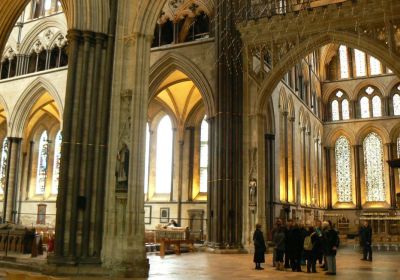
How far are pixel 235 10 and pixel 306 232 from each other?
12.1m

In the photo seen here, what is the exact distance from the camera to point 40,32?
27938 mm

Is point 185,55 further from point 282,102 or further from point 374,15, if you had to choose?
point 374,15

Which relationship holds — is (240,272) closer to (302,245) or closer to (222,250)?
(302,245)

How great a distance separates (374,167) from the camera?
33.6 meters

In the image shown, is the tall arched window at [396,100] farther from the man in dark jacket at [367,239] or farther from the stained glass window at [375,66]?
the man in dark jacket at [367,239]

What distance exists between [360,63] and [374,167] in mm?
8389

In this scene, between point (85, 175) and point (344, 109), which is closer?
point (85, 175)

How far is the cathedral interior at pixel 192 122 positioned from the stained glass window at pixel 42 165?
97 millimetres

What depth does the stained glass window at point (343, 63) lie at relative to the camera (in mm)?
36031

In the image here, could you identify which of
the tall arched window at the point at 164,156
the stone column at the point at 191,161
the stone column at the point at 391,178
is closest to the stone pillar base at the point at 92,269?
the stone column at the point at 191,161

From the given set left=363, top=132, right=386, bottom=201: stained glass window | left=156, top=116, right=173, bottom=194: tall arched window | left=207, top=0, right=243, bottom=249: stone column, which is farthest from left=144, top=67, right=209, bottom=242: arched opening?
left=363, top=132, right=386, bottom=201: stained glass window

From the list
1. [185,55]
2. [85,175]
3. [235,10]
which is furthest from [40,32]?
[85,175]

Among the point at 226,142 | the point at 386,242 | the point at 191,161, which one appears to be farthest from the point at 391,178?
the point at 226,142

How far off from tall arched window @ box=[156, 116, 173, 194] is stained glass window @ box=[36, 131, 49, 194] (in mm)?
7939
